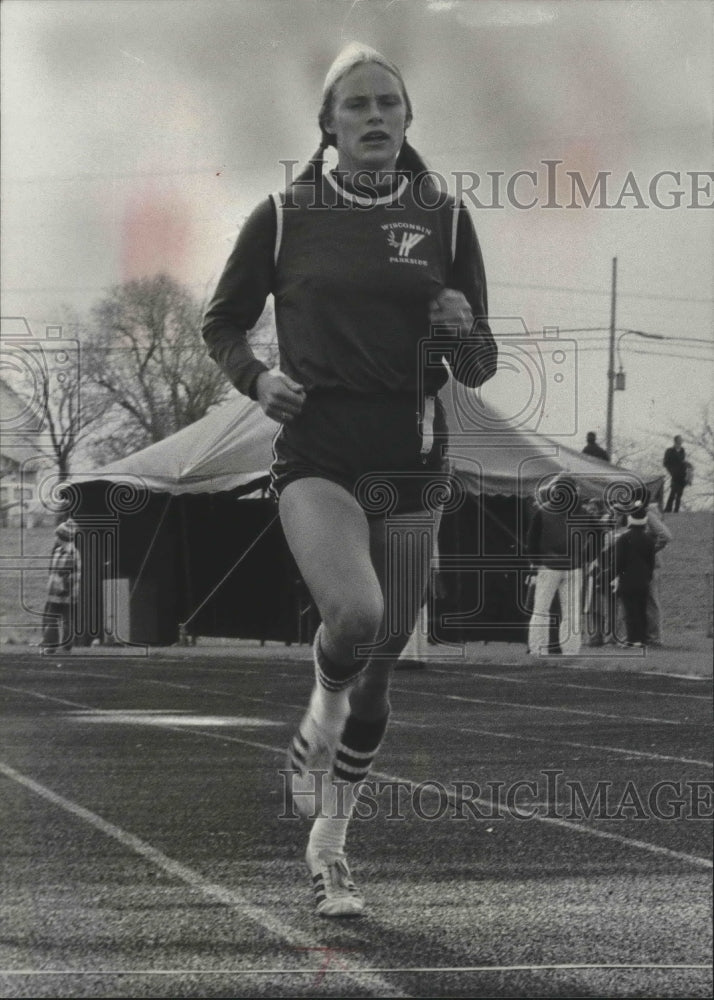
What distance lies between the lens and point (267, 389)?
89.6 inches

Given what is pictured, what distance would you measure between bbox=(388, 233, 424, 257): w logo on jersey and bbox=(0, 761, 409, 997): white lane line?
1487 millimetres

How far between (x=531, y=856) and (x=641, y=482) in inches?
37.3

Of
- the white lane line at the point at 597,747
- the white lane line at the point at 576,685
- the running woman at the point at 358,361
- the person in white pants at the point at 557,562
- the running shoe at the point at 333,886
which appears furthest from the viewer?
the white lane line at the point at 597,747

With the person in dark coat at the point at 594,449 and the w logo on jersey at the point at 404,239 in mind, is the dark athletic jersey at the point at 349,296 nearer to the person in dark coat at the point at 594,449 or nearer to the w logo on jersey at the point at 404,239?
the w logo on jersey at the point at 404,239

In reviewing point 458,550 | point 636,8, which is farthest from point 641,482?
point 636,8

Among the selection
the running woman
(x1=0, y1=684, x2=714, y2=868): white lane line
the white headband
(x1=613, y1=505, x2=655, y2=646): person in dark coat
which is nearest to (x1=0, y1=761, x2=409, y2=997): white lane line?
(x1=0, y1=684, x2=714, y2=868): white lane line

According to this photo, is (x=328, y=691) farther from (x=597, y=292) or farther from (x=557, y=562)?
(x=597, y=292)

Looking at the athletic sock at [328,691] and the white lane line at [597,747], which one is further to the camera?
the white lane line at [597,747]

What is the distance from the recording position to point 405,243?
2.30 meters

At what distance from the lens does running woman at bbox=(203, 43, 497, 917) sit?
2254 millimetres

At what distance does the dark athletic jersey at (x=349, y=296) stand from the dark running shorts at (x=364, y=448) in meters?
0.03

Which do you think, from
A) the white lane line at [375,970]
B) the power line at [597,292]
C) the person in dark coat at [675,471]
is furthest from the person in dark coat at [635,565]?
the white lane line at [375,970]

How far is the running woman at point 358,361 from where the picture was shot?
2254 millimetres

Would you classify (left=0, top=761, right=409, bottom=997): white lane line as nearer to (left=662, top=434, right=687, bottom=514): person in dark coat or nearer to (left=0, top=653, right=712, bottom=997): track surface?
(left=0, top=653, right=712, bottom=997): track surface
